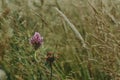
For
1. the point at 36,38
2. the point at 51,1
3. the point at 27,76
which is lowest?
the point at 27,76

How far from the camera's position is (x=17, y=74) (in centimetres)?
249

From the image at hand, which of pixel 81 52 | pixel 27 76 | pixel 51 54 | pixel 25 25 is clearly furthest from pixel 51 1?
pixel 51 54

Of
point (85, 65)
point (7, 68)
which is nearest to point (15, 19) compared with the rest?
point (7, 68)

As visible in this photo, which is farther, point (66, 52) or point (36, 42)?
point (66, 52)

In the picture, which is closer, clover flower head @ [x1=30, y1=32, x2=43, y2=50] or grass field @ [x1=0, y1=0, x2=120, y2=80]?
clover flower head @ [x1=30, y1=32, x2=43, y2=50]

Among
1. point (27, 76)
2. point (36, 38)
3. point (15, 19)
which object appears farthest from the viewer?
point (15, 19)

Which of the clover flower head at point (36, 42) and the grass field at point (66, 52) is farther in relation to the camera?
the grass field at point (66, 52)

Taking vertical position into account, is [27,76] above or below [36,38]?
below

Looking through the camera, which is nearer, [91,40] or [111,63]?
[111,63]

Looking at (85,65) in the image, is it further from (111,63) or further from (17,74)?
(17,74)

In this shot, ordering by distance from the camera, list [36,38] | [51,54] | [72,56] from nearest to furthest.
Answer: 1. [51,54]
2. [36,38]
3. [72,56]

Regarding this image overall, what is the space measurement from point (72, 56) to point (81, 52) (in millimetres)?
74

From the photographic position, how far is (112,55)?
90.2 inches

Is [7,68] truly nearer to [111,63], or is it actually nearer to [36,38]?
[36,38]
